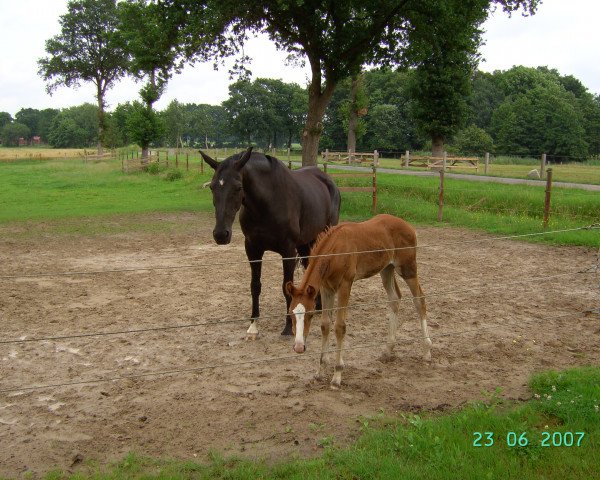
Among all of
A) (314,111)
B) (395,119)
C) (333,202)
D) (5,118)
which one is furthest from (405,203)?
(5,118)

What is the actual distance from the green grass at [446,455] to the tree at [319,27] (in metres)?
14.4

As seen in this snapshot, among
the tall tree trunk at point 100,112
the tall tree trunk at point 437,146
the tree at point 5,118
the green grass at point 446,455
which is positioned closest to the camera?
the green grass at point 446,455

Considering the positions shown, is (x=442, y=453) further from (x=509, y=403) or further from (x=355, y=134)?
(x=355, y=134)

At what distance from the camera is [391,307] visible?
5.68 m

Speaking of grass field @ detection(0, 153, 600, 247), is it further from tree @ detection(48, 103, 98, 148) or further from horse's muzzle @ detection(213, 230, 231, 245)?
tree @ detection(48, 103, 98, 148)

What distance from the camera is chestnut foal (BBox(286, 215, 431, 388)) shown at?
445 cm

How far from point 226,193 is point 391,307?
221cm

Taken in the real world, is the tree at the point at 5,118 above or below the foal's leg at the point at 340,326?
above

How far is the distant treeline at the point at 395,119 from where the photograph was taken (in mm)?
49656

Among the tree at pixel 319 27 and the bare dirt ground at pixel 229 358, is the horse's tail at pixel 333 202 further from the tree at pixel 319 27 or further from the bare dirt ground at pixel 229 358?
the tree at pixel 319 27

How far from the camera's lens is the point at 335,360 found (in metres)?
5.27

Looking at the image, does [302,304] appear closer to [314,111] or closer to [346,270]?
[346,270]

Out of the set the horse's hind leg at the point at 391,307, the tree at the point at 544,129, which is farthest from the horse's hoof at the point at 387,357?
the tree at the point at 544,129

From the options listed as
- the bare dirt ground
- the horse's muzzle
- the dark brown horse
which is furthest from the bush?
the horse's muzzle
